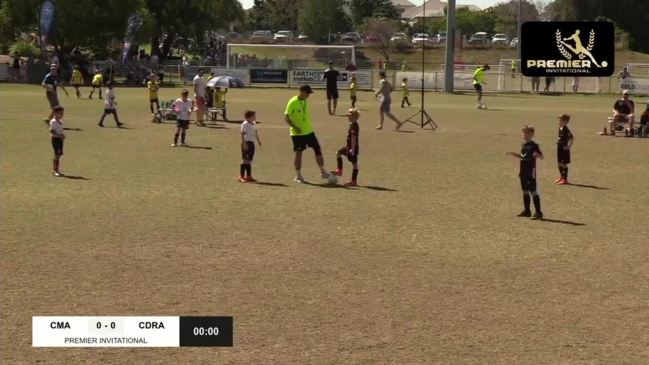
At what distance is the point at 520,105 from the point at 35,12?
37.0m

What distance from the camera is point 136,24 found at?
67.1 meters

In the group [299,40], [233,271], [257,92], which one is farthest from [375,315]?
[299,40]

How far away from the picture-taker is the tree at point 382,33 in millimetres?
95162

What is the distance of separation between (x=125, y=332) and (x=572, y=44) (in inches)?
766

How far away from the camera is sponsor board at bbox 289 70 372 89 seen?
180 ft

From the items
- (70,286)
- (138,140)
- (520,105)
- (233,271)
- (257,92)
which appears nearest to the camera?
(70,286)

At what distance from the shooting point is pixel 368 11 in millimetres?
128125

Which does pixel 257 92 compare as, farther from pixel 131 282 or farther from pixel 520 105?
pixel 131 282

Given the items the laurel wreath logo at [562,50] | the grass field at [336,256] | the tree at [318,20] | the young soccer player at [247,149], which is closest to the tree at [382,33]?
the tree at [318,20]

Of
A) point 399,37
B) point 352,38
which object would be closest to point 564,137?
point 352,38

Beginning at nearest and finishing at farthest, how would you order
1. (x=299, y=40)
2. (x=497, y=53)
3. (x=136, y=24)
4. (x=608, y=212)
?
(x=608, y=212)
(x=136, y=24)
(x=497, y=53)
(x=299, y=40)

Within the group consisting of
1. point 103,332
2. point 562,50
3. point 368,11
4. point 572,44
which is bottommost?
point 103,332

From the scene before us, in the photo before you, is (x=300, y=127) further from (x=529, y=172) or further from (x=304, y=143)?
(x=529, y=172)

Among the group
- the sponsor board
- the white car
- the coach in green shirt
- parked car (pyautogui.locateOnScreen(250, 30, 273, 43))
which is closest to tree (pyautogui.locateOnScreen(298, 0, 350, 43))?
parked car (pyautogui.locateOnScreen(250, 30, 273, 43))
